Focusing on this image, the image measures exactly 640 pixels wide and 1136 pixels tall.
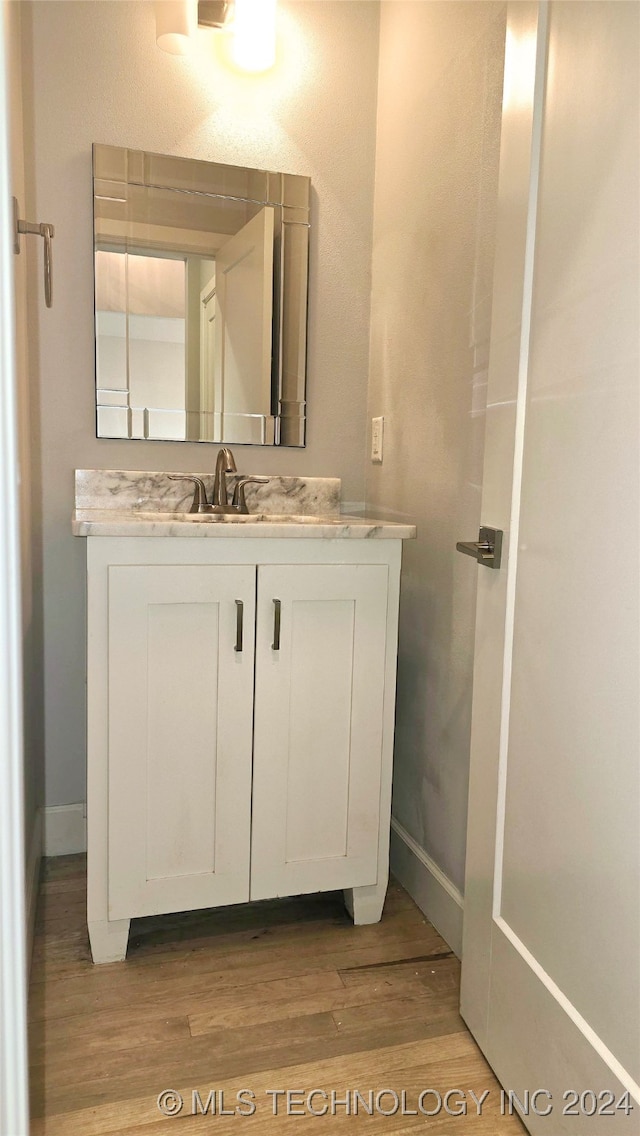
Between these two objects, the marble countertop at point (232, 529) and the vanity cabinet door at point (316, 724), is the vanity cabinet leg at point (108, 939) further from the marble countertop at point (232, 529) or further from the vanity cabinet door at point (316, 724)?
the marble countertop at point (232, 529)

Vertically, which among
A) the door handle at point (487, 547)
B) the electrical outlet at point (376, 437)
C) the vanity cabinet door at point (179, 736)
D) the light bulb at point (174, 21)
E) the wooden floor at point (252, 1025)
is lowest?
the wooden floor at point (252, 1025)

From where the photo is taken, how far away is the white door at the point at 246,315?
1.99m

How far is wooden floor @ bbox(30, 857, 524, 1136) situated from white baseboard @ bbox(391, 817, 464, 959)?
0.04m

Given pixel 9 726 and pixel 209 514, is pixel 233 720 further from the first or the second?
A: pixel 9 726

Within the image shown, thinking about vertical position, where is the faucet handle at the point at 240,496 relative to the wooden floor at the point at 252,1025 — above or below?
above

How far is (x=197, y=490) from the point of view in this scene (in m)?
1.94

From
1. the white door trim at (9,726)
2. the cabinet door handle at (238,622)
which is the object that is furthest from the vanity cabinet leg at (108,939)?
the white door trim at (9,726)

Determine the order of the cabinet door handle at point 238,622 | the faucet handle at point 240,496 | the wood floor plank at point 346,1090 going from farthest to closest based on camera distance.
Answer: the faucet handle at point 240,496 < the cabinet door handle at point 238,622 < the wood floor plank at point 346,1090

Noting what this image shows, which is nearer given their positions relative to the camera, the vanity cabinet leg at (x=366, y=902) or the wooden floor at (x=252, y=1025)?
the wooden floor at (x=252, y=1025)

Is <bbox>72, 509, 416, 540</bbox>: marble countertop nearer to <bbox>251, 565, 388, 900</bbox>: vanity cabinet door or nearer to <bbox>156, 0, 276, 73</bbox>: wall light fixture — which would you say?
<bbox>251, 565, 388, 900</bbox>: vanity cabinet door

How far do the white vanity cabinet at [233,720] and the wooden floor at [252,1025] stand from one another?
123 millimetres

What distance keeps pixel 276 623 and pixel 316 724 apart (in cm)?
24

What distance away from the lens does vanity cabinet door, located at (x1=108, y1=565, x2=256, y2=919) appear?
1453 mm

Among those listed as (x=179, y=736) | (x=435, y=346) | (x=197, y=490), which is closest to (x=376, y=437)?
(x=435, y=346)
